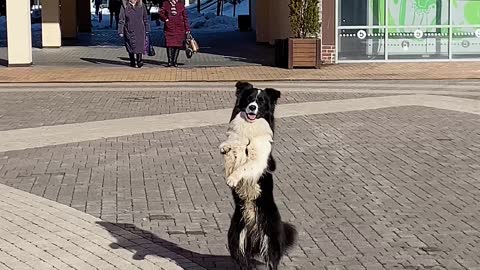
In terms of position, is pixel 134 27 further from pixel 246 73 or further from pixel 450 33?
pixel 450 33

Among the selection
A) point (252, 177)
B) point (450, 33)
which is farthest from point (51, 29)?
point (252, 177)

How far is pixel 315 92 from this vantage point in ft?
55.3

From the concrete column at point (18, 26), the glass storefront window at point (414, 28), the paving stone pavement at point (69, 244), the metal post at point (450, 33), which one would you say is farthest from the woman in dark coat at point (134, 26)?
the paving stone pavement at point (69, 244)

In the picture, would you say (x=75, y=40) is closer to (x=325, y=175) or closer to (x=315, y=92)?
(x=315, y=92)

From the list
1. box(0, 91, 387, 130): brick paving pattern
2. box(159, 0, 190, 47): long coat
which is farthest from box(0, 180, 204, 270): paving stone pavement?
box(159, 0, 190, 47): long coat

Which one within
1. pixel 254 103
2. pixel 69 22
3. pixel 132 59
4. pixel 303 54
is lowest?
pixel 132 59

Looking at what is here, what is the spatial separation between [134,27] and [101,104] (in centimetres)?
646

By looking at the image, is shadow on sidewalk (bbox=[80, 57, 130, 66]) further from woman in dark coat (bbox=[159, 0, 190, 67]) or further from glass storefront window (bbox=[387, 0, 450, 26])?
glass storefront window (bbox=[387, 0, 450, 26])

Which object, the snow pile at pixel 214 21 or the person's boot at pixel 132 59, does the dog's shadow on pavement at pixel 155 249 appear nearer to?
the person's boot at pixel 132 59

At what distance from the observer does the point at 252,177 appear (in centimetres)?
575

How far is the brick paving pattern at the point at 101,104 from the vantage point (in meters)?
13.9

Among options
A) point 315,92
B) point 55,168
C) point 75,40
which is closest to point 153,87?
point 315,92

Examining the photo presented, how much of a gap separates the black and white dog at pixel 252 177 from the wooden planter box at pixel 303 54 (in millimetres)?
14941

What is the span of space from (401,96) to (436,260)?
9930 millimetres
